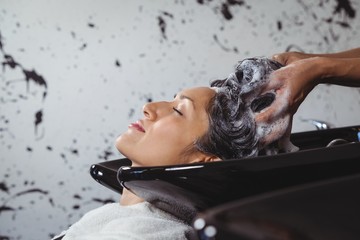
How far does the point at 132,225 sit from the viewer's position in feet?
2.43

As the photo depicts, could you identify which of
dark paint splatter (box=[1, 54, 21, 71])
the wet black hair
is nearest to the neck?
the wet black hair

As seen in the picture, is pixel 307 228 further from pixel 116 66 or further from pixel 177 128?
pixel 116 66

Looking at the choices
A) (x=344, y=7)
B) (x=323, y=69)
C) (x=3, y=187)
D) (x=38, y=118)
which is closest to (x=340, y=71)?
(x=323, y=69)

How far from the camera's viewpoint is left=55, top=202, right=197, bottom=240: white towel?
0.73 meters

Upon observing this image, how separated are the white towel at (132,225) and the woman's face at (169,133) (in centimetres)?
13

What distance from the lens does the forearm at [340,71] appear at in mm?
796

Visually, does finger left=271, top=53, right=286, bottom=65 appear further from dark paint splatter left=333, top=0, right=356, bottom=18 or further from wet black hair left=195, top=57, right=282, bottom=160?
dark paint splatter left=333, top=0, right=356, bottom=18

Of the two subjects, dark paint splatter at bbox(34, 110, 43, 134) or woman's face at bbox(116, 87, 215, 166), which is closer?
woman's face at bbox(116, 87, 215, 166)

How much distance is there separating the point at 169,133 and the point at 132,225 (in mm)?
264

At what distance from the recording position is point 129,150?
3.11 ft

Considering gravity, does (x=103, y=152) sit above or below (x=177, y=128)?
below

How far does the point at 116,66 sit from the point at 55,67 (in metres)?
0.30

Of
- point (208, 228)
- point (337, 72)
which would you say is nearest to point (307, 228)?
point (208, 228)

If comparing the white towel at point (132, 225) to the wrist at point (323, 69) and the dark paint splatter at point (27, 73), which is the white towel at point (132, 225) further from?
the dark paint splatter at point (27, 73)
